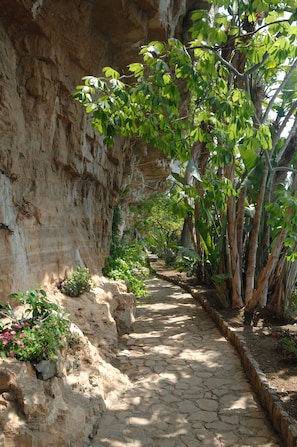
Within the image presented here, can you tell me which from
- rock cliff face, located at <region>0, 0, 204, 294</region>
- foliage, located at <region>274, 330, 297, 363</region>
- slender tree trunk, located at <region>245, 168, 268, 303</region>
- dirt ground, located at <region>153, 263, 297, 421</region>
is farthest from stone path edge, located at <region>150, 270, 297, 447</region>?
rock cliff face, located at <region>0, 0, 204, 294</region>

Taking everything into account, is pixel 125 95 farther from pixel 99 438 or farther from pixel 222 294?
pixel 222 294

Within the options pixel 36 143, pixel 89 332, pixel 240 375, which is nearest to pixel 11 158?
pixel 36 143

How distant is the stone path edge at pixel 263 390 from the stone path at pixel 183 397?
0.10 m

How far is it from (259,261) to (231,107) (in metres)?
4.74

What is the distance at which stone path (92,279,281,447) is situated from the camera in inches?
148

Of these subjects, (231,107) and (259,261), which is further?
(259,261)

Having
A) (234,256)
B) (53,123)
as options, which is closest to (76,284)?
(53,123)

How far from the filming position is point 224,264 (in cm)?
846

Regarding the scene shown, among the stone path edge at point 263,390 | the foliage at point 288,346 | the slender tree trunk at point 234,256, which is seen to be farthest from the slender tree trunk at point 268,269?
the foliage at point 288,346

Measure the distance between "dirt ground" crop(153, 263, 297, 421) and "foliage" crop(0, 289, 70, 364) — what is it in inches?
106

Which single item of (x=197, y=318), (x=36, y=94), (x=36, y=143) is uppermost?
(x=36, y=94)

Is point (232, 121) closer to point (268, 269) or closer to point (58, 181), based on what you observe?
point (58, 181)

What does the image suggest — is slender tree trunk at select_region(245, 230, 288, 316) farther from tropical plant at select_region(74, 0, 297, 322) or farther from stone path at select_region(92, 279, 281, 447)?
stone path at select_region(92, 279, 281, 447)

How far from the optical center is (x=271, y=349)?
18.8 ft
